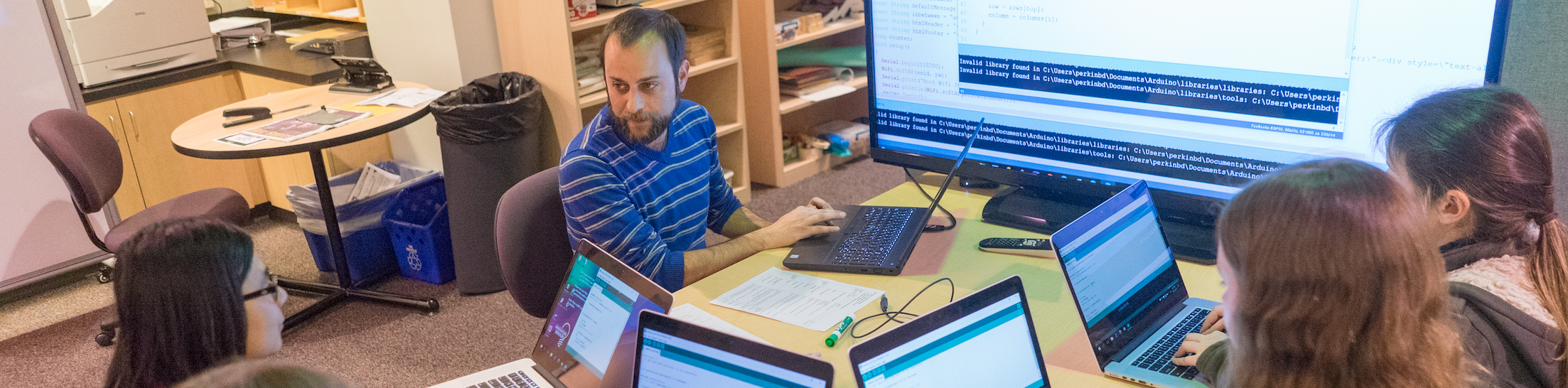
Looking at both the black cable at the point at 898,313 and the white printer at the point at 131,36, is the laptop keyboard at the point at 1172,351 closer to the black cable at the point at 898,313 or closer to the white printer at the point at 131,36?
the black cable at the point at 898,313

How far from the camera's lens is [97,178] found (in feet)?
9.75

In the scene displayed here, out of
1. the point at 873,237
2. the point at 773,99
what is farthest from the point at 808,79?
the point at 873,237

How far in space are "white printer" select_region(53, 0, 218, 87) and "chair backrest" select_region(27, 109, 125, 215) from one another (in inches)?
22.0

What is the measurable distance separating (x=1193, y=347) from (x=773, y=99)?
3.02 m

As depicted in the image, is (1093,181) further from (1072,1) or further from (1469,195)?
(1469,195)

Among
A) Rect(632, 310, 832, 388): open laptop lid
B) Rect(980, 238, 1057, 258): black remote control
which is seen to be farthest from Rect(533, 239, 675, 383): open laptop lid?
Rect(980, 238, 1057, 258): black remote control

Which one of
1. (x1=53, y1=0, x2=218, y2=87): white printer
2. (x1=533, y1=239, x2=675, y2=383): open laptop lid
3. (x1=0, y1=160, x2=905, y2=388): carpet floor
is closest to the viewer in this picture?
(x1=533, y1=239, x2=675, y2=383): open laptop lid

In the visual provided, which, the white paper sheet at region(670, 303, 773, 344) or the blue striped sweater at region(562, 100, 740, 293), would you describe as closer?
the white paper sheet at region(670, 303, 773, 344)

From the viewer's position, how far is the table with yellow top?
4.62 feet

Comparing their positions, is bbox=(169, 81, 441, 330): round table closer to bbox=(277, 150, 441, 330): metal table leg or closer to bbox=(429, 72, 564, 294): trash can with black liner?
bbox=(277, 150, 441, 330): metal table leg

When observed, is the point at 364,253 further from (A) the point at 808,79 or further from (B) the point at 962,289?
(B) the point at 962,289

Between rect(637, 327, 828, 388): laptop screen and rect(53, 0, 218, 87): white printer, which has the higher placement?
rect(53, 0, 218, 87): white printer

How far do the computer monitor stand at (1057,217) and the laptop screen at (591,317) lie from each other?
35.4 inches

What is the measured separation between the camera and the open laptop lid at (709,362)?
3.28 ft
